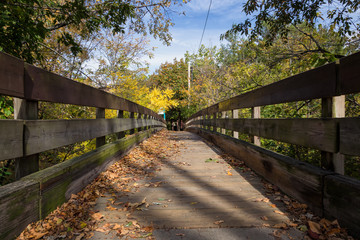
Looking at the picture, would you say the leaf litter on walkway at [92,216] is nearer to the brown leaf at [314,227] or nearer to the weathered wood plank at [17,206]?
the weathered wood plank at [17,206]

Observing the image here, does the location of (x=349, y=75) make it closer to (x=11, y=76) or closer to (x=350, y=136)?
(x=350, y=136)

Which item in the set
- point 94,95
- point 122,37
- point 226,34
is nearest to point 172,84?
point 122,37

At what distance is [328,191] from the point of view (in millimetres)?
1945

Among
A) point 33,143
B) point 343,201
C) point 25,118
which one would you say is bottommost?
point 343,201

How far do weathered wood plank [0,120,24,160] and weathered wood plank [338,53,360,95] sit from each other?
255 centimetres

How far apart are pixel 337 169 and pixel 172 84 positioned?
34552 millimetres

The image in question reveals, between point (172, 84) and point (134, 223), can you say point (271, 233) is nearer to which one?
point (134, 223)

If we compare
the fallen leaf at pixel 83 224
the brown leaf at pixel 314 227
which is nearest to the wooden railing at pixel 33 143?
the fallen leaf at pixel 83 224

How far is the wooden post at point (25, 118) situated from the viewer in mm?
1949

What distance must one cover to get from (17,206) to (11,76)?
932 millimetres

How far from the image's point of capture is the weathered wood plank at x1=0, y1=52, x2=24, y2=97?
1.67m

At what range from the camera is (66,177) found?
2375 millimetres

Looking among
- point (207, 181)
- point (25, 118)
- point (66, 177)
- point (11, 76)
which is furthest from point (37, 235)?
point (207, 181)

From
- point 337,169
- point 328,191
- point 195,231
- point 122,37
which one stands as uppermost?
point 122,37
